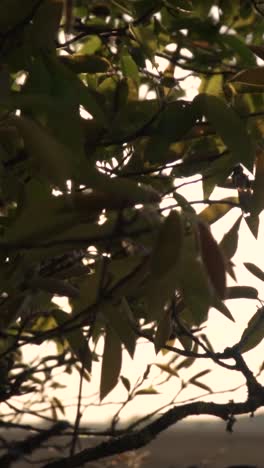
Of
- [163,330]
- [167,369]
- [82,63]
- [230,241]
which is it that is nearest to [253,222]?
[230,241]

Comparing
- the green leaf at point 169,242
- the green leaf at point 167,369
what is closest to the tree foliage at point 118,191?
the green leaf at point 169,242

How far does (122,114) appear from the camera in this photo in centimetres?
102

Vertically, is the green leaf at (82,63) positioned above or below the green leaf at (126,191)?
above

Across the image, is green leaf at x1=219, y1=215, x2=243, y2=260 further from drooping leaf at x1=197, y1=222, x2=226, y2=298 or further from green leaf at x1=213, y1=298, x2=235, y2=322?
drooping leaf at x1=197, y1=222, x2=226, y2=298

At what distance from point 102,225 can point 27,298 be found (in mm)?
199

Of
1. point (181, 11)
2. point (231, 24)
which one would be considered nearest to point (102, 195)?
point (181, 11)

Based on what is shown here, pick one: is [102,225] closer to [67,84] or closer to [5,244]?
[5,244]

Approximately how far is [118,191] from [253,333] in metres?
0.39

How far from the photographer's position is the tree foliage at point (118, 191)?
0.68 metres

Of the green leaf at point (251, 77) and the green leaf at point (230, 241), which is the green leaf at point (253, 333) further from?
the green leaf at point (251, 77)

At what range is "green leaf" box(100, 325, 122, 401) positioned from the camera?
0.90 meters

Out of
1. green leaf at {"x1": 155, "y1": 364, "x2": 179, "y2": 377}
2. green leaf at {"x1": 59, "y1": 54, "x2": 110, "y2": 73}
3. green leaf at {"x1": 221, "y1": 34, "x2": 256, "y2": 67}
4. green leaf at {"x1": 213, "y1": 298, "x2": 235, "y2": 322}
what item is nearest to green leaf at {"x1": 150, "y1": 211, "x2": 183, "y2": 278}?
green leaf at {"x1": 213, "y1": 298, "x2": 235, "y2": 322}

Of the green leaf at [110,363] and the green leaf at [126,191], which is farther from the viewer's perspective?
the green leaf at [110,363]

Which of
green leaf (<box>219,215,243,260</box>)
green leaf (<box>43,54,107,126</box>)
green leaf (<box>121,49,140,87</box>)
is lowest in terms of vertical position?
green leaf (<box>219,215,243,260</box>)
